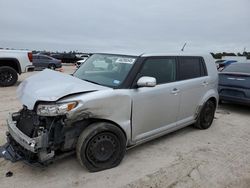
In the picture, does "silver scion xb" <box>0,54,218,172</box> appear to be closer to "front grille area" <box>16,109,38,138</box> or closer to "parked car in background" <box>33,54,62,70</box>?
"front grille area" <box>16,109,38,138</box>

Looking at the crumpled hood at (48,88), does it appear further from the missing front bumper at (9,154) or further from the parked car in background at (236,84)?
the parked car in background at (236,84)

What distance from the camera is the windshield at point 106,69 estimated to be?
3.62 m

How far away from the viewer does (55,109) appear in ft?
9.33

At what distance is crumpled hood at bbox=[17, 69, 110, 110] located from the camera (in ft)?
9.70

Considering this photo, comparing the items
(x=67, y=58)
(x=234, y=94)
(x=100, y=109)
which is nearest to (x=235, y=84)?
(x=234, y=94)

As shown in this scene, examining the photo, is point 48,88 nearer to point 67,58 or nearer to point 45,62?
point 45,62

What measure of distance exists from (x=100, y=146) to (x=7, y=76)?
321 inches

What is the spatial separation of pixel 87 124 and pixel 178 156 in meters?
1.62

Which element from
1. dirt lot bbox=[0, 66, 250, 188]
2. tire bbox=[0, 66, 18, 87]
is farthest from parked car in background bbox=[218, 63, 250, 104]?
tire bbox=[0, 66, 18, 87]

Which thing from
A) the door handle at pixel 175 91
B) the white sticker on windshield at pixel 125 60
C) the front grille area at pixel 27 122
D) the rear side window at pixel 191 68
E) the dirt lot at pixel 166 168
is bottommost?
the dirt lot at pixel 166 168

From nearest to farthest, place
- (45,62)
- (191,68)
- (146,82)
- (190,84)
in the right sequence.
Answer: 1. (146,82)
2. (190,84)
3. (191,68)
4. (45,62)

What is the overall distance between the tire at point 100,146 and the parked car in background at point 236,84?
4.55 m

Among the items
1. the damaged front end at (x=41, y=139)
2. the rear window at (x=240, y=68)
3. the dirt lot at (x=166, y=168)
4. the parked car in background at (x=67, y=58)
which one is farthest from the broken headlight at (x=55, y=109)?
the parked car in background at (x=67, y=58)

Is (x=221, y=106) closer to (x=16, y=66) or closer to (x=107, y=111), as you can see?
(x=107, y=111)
